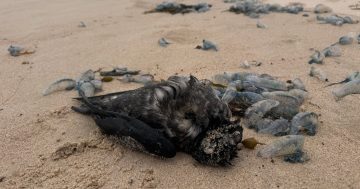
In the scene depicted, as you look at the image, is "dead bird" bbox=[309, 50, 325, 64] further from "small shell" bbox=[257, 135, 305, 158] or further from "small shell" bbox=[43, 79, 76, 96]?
"small shell" bbox=[43, 79, 76, 96]

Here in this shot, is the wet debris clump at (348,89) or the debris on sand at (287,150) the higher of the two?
the wet debris clump at (348,89)

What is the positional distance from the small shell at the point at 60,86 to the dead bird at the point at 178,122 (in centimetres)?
117

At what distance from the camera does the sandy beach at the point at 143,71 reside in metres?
2.85

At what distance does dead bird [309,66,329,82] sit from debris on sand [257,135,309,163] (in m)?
1.52

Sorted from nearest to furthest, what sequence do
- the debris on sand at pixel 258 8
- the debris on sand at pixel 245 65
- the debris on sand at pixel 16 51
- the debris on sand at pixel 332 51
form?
the debris on sand at pixel 245 65, the debris on sand at pixel 332 51, the debris on sand at pixel 16 51, the debris on sand at pixel 258 8

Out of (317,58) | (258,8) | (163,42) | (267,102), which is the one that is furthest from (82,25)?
(267,102)

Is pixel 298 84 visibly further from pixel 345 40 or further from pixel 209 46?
pixel 345 40

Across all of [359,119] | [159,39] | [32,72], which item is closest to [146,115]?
[359,119]

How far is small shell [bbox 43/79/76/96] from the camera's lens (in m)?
4.22

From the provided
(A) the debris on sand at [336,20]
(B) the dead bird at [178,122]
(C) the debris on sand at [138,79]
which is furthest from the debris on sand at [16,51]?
(A) the debris on sand at [336,20]

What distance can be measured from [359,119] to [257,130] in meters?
0.86

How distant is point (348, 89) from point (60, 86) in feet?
8.71

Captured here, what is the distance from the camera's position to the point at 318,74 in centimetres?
448

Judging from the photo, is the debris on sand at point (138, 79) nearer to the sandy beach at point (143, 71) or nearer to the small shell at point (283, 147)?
the sandy beach at point (143, 71)
